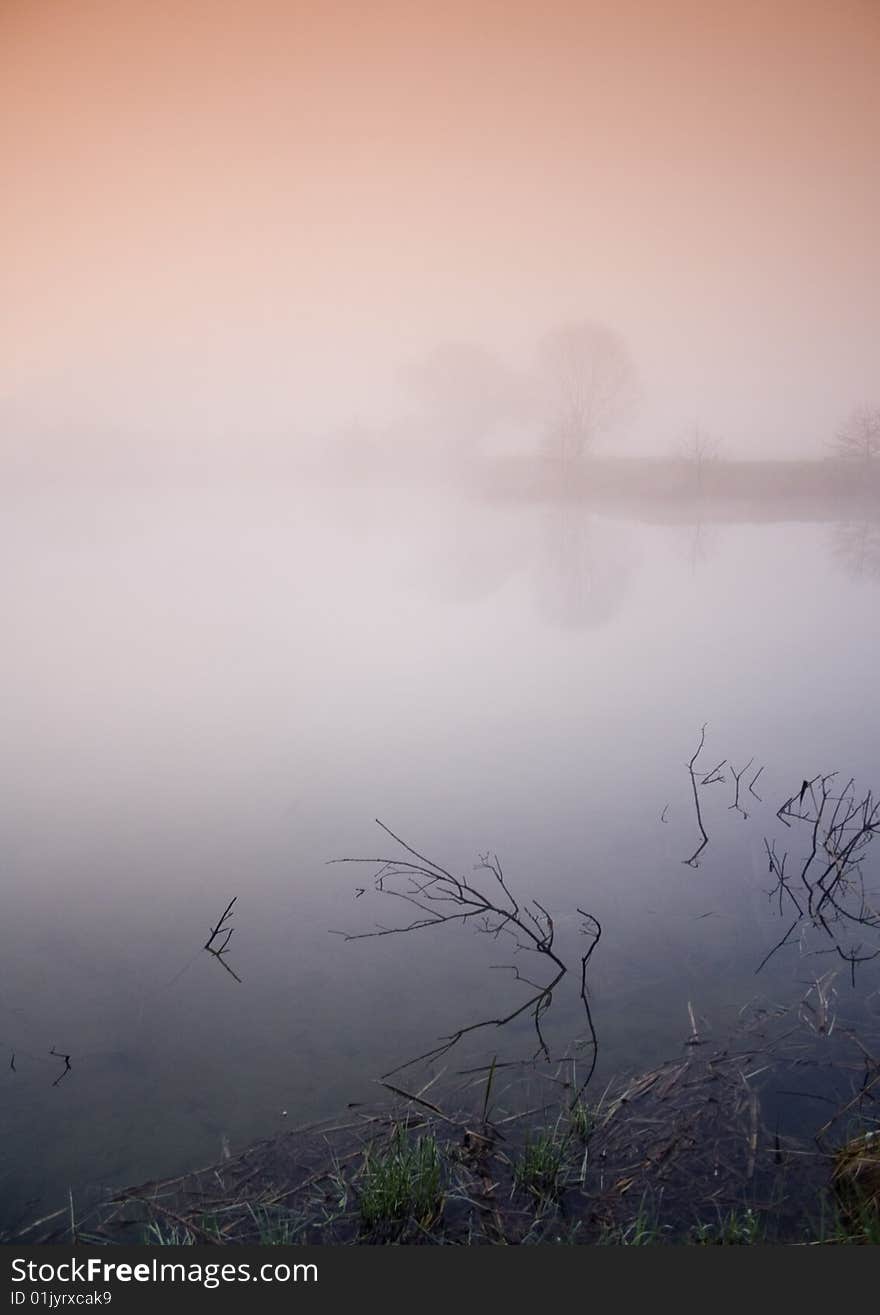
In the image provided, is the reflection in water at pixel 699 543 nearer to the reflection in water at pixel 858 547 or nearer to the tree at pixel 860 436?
the reflection in water at pixel 858 547

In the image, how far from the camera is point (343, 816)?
11.4 ft

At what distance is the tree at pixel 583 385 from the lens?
42.3 ft

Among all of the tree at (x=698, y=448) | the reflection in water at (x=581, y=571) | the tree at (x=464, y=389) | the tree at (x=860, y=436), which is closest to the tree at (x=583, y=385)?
the tree at (x=464, y=389)

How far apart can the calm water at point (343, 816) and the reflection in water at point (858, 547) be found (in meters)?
0.13

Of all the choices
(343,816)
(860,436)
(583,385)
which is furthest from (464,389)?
(343,816)

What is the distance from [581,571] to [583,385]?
206 inches

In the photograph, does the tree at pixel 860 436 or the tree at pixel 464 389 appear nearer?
the tree at pixel 860 436

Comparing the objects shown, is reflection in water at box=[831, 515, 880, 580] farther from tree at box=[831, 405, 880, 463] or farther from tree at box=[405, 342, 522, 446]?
tree at box=[405, 342, 522, 446]

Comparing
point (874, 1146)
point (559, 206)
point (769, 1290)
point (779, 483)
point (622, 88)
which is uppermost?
point (622, 88)

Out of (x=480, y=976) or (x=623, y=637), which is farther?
(x=623, y=637)

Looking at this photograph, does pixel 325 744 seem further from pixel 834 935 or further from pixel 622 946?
pixel 834 935

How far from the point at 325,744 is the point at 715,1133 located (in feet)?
9.83

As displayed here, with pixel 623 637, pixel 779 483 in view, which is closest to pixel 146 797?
pixel 623 637

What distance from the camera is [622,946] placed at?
95.0 inches
